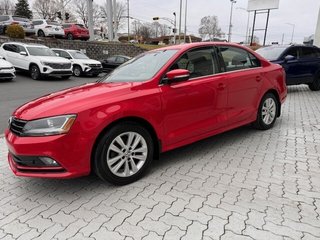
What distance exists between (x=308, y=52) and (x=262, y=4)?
2683 centimetres

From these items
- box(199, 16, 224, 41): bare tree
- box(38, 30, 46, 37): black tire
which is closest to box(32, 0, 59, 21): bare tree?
box(199, 16, 224, 41): bare tree

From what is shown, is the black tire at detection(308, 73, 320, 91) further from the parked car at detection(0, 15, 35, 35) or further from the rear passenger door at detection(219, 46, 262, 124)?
the parked car at detection(0, 15, 35, 35)

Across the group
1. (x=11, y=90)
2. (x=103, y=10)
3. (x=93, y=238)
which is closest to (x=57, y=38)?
(x=11, y=90)

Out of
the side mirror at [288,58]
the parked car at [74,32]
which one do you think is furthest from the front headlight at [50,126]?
the parked car at [74,32]

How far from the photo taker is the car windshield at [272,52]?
9.55m

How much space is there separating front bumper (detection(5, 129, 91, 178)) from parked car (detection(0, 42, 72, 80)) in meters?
12.2

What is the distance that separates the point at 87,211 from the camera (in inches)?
112

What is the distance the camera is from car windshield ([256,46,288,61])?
31.3 ft

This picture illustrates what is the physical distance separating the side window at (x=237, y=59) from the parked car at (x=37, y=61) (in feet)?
38.3

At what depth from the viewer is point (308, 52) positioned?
10.1 metres

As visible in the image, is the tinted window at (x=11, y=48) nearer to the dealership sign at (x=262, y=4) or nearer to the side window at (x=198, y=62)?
the side window at (x=198, y=62)

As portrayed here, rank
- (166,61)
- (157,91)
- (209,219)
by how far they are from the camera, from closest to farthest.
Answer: (209,219) < (157,91) < (166,61)

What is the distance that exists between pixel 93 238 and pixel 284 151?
10.2 feet

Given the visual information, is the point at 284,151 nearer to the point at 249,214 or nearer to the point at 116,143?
the point at 249,214
